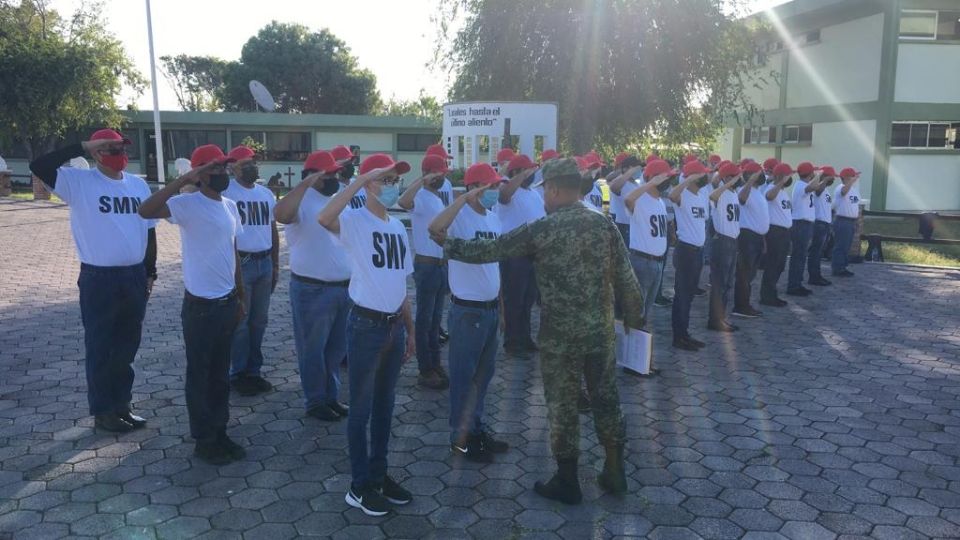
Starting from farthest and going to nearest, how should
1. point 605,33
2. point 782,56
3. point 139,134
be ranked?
point 139,134 < point 782,56 < point 605,33

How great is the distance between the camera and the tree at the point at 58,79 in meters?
28.5

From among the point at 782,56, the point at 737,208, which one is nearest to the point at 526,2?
the point at 737,208

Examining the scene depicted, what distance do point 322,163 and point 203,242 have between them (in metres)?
1.02

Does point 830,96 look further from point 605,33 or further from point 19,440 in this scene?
point 19,440

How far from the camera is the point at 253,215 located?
609 cm

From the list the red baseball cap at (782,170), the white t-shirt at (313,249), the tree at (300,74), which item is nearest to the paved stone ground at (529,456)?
the white t-shirt at (313,249)

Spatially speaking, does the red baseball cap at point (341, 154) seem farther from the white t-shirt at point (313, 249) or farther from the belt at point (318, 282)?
the belt at point (318, 282)

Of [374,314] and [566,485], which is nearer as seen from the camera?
[374,314]

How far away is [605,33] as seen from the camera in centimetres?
1861

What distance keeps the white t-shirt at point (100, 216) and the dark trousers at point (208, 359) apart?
0.72 m

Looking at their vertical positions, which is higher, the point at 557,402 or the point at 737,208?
the point at 737,208

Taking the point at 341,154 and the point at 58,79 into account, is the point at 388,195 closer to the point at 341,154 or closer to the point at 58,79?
the point at 341,154

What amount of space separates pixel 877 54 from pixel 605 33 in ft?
34.8

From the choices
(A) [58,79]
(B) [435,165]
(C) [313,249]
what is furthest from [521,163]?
(A) [58,79]
